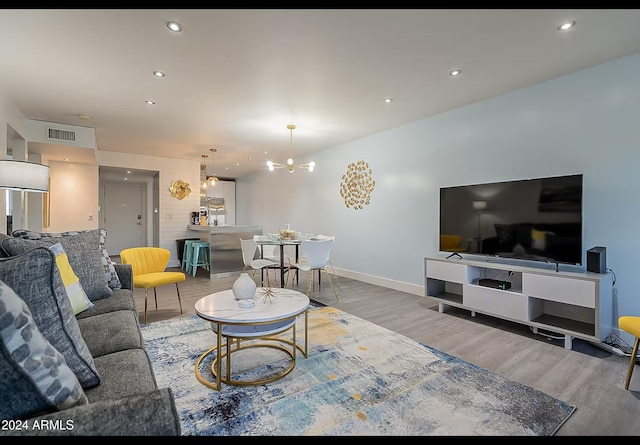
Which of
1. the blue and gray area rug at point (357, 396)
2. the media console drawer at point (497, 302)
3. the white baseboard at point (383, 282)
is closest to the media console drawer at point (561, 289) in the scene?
the media console drawer at point (497, 302)

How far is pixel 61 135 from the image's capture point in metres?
4.63

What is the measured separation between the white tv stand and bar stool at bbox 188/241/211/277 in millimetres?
4326

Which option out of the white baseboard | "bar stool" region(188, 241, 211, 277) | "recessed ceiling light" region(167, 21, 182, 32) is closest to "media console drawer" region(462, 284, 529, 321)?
the white baseboard

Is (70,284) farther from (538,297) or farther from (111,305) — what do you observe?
(538,297)

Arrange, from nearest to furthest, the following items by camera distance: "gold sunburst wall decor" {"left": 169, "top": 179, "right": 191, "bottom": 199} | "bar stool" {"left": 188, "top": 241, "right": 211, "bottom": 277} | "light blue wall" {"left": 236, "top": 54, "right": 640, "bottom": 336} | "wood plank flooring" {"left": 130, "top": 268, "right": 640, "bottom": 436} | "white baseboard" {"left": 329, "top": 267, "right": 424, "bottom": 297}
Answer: "wood plank flooring" {"left": 130, "top": 268, "right": 640, "bottom": 436} → "light blue wall" {"left": 236, "top": 54, "right": 640, "bottom": 336} → "white baseboard" {"left": 329, "top": 267, "right": 424, "bottom": 297} → "bar stool" {"left": 188, "top": 241, "right": 211, "bottom": 277} → "gold sunburst wall decor" {"left": 169, "top": 179, "right": 191, "bottom": 199}

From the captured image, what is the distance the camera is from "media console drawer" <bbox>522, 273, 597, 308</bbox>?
8.25 ft

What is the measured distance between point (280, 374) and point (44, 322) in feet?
4.77

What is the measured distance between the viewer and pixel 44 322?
3.48 feet

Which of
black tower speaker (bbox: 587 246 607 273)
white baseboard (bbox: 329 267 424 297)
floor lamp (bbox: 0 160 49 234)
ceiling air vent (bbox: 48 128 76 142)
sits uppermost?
ceiling air vent (bbox: 48 128 76 142)

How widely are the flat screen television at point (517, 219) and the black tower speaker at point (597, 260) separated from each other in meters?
0.07

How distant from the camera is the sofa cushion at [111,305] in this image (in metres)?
2.10

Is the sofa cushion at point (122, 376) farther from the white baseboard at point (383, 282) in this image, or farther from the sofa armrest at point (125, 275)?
the white baseboard at point (383, 282)

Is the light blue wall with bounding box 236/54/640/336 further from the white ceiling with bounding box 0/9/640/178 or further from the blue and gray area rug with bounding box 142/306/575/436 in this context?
the blue and gray area rug with bounding box 142/306/575/436

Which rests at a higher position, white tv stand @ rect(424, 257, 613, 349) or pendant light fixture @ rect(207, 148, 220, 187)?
pendant light fixture @ rect(207, 148, 220, 187)
